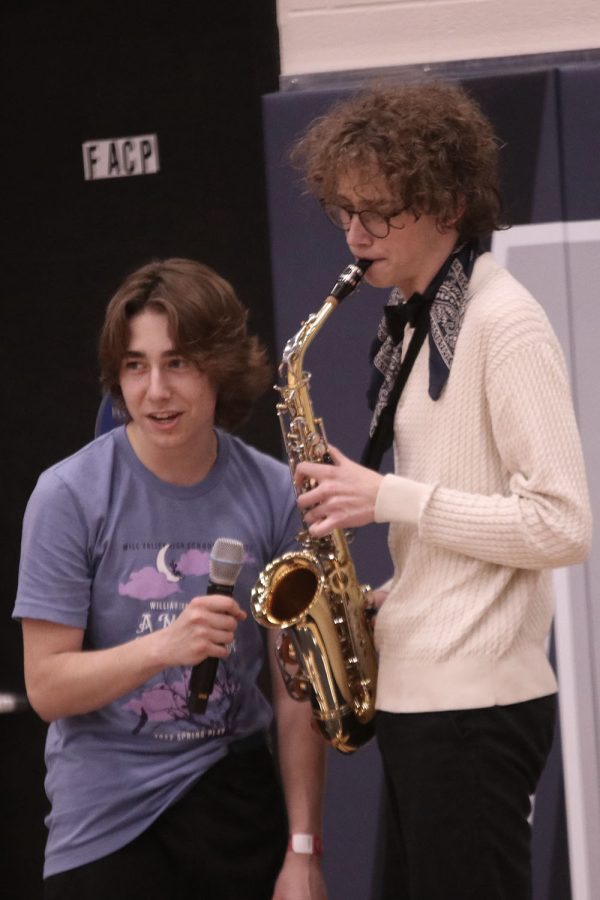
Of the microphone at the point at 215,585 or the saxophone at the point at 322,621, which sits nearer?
the microphone at the point at 215,585

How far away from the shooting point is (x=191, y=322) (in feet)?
6.77

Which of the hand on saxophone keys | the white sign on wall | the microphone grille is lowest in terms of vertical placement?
the microphone grille

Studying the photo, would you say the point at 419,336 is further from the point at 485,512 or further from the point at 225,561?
the point at 225,561

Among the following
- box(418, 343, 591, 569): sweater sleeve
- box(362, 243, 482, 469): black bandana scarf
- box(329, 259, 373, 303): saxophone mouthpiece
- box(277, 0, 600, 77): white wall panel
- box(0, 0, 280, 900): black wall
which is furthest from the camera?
box(0, 0, 280, 900): black wall

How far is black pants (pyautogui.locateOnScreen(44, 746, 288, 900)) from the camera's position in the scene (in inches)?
75.8

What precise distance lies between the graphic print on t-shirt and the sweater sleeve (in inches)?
16.4

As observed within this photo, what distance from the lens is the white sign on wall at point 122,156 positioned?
3.30m

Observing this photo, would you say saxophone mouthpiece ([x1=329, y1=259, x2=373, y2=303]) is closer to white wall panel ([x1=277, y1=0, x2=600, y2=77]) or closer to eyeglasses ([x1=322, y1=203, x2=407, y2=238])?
eyeglasses ([x1=322, y1=203, x2=407, y2=238])

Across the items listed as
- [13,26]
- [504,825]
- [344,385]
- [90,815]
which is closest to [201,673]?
[90,815]

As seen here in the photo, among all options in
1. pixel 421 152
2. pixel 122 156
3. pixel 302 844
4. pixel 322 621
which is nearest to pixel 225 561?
pixel 322 621

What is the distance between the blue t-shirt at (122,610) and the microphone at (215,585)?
11 cm

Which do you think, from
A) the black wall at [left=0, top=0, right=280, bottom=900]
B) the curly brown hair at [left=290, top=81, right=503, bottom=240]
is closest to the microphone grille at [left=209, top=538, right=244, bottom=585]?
the curly brown hair at [left=290, top=81, right=503, bottom=240]

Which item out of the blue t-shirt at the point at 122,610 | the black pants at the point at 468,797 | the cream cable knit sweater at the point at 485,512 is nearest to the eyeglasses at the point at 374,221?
the cream cable knit sweater at the point at 485,512

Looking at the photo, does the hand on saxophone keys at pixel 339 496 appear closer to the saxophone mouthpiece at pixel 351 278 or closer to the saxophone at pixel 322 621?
the saxophone at pixel 322 621
